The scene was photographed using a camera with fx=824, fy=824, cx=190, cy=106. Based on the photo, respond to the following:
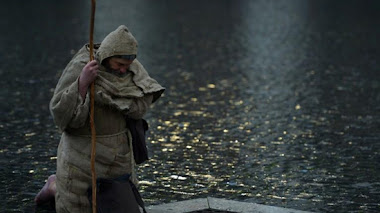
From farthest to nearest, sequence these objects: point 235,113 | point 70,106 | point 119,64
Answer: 1. point 235,113
2. point 119,64
3. point 70,106

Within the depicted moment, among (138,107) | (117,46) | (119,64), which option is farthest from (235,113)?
(117,46)

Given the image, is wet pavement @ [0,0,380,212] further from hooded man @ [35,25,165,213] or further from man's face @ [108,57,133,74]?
man's face @ [108,57,133,74]

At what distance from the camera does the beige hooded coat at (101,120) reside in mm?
4938

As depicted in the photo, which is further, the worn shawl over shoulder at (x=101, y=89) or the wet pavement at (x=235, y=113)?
the wet pavement at (x=235, y=113)

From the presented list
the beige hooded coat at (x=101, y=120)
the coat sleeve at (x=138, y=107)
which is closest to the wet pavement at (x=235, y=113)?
the beige hooded coat at (x=101, y=120)

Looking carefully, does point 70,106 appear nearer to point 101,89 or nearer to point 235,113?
point 101,89

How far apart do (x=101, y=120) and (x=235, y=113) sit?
20.3 ft

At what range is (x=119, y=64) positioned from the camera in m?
5.02

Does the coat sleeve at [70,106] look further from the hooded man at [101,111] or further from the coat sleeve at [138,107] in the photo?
the coat sleeve at [138,107]

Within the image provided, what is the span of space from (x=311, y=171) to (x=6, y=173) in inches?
113

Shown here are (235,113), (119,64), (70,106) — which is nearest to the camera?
(70,106)

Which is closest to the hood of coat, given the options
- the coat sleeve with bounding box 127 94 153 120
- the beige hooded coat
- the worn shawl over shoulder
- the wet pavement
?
the beige hooded coat

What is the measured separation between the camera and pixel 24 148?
877 centimetres

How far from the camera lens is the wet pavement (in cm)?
730
